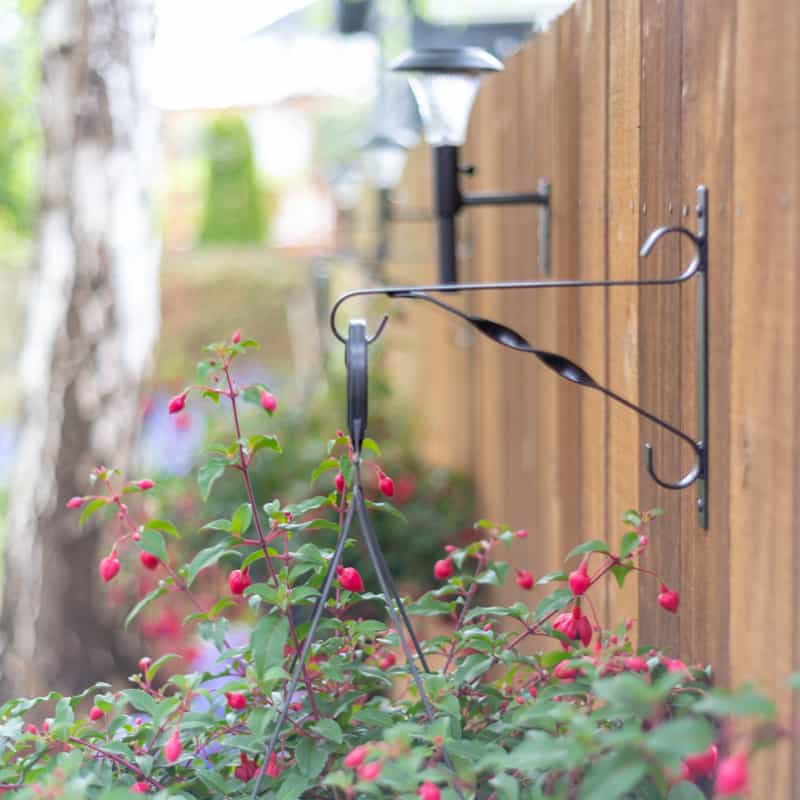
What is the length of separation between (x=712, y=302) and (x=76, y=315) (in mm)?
2652

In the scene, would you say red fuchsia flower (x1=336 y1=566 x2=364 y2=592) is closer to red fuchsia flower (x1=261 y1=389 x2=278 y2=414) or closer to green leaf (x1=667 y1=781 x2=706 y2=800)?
red fuchsia flower (x1=261 y1=389 x2=278 y2=414)

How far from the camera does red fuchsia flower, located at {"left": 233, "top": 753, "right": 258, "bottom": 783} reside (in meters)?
1.41

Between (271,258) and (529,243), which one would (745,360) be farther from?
(271,258)

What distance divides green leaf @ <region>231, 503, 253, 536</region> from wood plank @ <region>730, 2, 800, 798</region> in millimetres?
540

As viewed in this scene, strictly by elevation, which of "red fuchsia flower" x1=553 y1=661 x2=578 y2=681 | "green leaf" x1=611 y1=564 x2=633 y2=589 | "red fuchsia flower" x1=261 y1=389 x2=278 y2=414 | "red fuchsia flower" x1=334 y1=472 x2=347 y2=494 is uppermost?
"red fuchsia flower" x1=261 y1=389 x2=278 y2=414

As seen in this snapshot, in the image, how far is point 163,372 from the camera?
1138cm

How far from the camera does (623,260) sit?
6.02ft

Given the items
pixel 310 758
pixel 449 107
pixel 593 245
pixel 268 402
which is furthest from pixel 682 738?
pixel 449 107

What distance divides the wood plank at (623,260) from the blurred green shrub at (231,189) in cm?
1414

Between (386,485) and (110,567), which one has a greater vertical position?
(386,485)

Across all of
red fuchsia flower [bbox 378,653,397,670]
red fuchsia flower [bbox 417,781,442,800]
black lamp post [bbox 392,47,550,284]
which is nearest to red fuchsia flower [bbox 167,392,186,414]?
red fuchsia flower [bbox 378,653,397,670]

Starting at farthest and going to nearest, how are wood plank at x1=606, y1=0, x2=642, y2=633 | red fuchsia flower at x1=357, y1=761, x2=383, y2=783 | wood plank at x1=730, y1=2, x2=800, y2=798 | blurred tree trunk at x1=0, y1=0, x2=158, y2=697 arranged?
blurred tree trunk at x1=0, y1=0, x2=158, y2=697 < wood plank at x1=606, y1=0, x2=642, y2=633 < wood plank at x1=730, y1=2, x2=800, y2=798 < red fuchsia flower at x1=357, y1=761, x2=383, y2=783

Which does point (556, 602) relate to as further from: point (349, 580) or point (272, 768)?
point (272, 768)

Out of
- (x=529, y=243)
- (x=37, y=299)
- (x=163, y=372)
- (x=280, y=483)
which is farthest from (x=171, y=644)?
(x=163, y=372)
